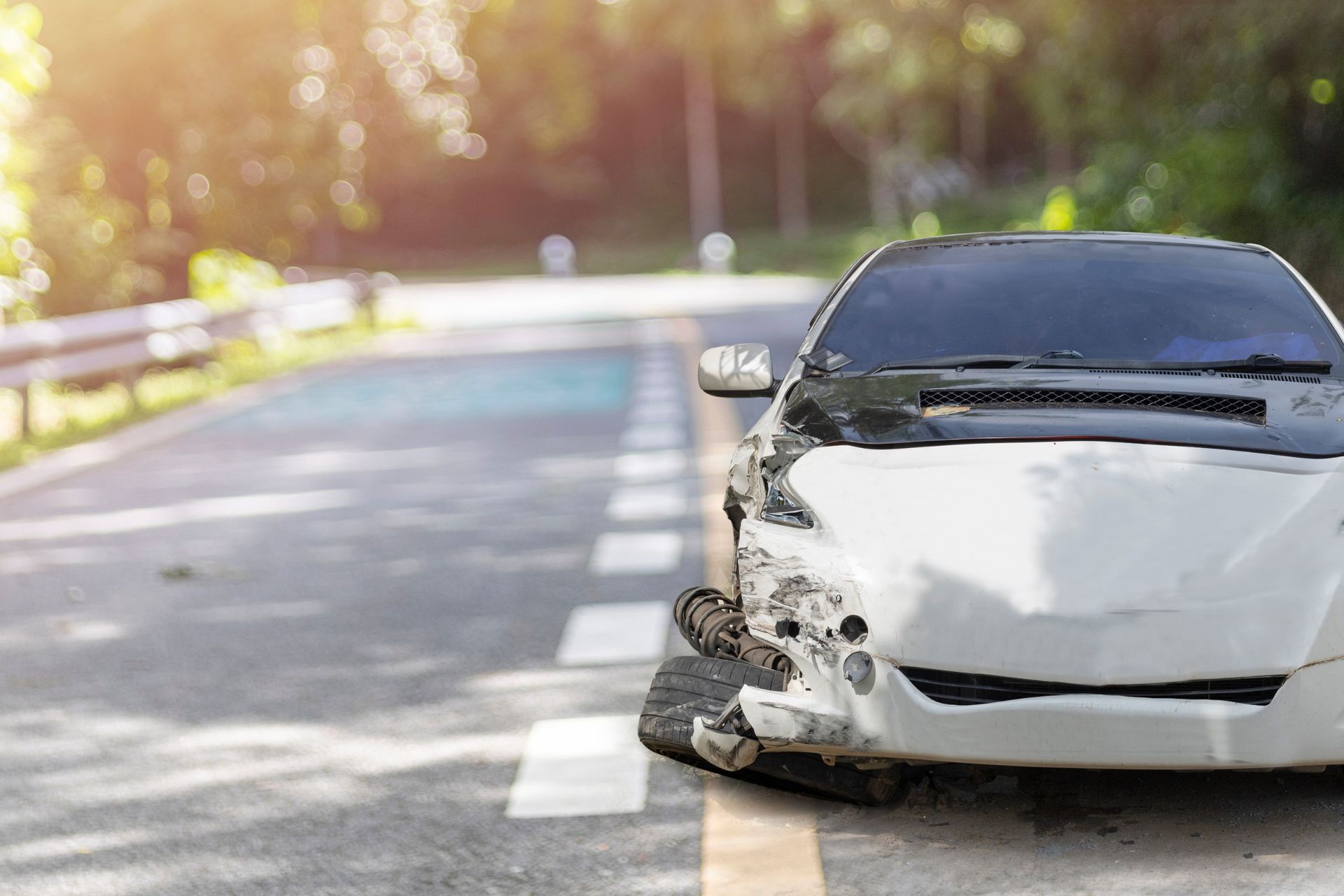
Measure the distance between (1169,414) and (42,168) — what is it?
23.4 meters

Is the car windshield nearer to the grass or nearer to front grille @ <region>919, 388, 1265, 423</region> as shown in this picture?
front grille @ <region>919, 388, 1265, 423</region>

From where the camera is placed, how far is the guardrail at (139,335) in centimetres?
1414

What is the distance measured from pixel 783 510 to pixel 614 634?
6.87 feet

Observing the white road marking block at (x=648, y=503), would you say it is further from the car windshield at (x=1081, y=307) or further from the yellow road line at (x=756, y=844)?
the yellow road line at (x=756, y=844)

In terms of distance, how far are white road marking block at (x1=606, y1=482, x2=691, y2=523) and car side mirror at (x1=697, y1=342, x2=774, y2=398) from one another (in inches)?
131

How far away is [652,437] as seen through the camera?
41.1 feet

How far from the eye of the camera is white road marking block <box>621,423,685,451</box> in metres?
12.1

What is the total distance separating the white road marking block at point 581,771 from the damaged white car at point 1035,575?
0.56 feet

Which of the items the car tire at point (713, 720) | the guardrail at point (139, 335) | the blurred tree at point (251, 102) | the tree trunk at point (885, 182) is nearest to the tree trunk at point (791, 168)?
the tree trunk at point (885, 182)

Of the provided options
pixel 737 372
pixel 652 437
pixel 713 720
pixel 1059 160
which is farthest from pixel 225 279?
pixel 1059 160

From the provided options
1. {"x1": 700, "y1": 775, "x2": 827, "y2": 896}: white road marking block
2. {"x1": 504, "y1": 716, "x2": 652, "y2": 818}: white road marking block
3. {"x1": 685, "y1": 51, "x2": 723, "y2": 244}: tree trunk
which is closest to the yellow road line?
{"x1": 700, "y1": 775, "x2": 827, "y2": 896}: white road marking block

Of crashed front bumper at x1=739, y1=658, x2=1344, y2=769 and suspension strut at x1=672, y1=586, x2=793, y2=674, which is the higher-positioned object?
crashed front bumper at x1=739, y1=658, x2=1344, y2=769

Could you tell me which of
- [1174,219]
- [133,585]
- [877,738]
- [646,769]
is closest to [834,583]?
[877,738]

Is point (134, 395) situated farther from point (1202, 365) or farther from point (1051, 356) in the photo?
point (1202, 365)
